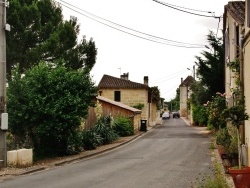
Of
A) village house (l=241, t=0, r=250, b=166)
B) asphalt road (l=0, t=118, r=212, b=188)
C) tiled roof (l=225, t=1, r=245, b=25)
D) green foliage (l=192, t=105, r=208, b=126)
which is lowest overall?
asphalt road (l=0, t=118, r=212, b=188)

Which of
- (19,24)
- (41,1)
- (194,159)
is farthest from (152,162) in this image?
(41,1)

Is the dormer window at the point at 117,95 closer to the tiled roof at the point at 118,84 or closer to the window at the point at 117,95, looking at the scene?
the window at the point at 117,95

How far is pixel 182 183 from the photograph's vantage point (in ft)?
41.8

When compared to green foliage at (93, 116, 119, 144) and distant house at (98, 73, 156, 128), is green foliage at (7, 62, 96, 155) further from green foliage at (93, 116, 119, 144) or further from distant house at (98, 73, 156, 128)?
distant house at (98, 73, 156, 128)

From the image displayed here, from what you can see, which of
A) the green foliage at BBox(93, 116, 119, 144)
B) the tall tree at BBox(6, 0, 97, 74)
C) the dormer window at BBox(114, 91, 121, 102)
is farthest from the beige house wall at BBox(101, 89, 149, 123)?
the green foliage at BBox(93, 116, 119, 144)

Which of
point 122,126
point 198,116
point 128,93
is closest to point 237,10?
point 122,126

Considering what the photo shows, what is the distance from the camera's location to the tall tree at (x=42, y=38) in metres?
30.6

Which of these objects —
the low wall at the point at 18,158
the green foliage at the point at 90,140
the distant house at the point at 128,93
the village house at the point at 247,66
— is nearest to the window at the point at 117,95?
the distant house at the point at 128,93

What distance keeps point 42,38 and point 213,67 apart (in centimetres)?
1292

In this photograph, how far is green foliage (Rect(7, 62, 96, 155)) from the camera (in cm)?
1948

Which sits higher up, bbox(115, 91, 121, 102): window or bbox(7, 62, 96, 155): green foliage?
bbox(115, 91, 121, 102): window

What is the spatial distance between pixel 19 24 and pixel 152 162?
16.1 metres

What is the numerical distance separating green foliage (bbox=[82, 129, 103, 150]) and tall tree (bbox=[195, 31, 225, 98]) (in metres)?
11.6

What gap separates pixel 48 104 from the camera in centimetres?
1970
